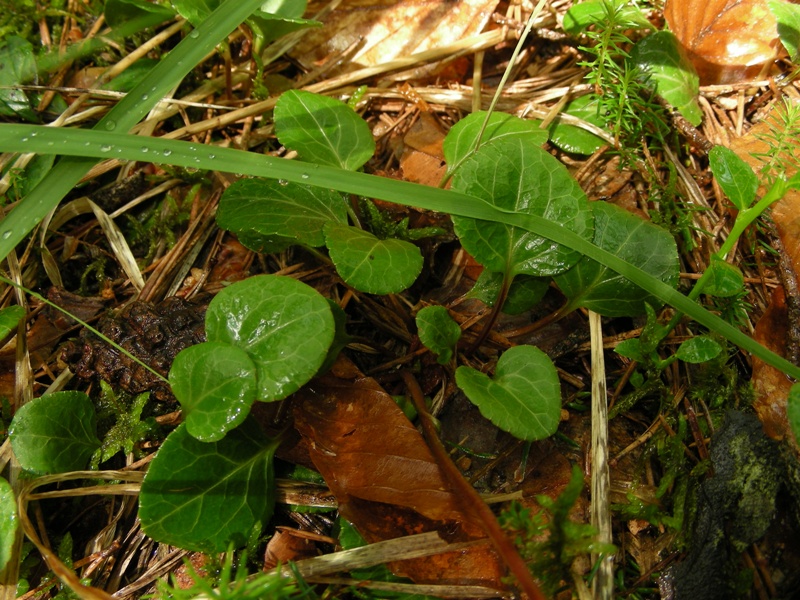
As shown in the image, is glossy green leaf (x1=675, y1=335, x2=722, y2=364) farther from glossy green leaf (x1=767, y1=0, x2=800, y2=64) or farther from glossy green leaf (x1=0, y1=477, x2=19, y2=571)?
glossy green leaf (x1=0, y1=477, x2=19, y2=571)

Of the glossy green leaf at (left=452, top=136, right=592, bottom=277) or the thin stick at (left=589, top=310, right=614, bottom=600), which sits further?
the glossy green leaf at (left=452, top=136, right=592, bottom=277)

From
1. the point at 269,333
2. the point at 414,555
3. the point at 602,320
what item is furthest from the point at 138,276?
the point at 602,320

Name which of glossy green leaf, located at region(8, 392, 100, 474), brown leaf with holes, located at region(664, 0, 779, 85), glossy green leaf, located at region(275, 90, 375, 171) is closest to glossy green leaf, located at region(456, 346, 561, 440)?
glossy green leaf, located at region(275, 90, 375, 171)

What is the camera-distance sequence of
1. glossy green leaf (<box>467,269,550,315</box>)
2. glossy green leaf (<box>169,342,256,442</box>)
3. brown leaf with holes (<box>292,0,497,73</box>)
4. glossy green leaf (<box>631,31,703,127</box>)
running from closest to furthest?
glossy green leaf (<box>169,342,256,442</box>)
glossy green leaf (<box>467,269,550,315</box>)
glossy green leaf (<box>631,31,703,127</box>)
brown leaf with holes (<box>292,0,497,73</box>)

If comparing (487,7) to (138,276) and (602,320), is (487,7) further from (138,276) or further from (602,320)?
(138,276)

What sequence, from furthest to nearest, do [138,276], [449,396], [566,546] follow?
[138,276] → [449,396] → [566,546]

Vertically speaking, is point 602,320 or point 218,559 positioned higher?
point 602,320

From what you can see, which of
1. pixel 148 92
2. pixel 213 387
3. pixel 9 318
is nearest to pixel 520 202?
pixel 213 387
